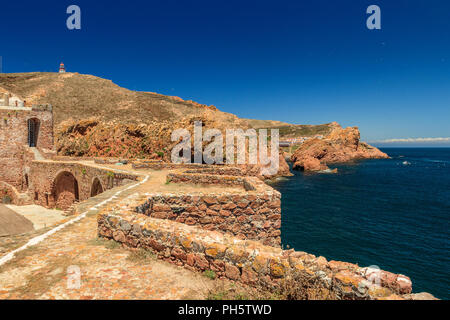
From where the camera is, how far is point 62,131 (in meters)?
37.2

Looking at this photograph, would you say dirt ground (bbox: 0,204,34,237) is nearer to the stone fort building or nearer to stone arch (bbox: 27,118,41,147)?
the stone fort building

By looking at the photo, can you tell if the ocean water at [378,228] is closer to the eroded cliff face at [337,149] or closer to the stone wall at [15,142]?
the stone wall at [15,142]

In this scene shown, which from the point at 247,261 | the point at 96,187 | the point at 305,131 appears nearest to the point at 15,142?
the point at 96,187

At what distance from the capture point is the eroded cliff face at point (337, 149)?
79.8 m

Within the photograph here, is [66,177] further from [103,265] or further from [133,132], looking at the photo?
[103,265]

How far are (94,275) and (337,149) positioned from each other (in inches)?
3799

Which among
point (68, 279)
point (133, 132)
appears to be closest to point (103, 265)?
point (68, 279)

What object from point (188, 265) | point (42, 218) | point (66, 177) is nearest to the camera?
point (188, 265)

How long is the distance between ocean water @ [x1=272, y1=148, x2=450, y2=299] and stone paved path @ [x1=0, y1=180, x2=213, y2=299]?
1486 centimetres

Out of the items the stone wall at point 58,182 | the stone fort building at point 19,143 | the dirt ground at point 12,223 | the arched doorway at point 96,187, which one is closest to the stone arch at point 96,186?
the arched doorway at point 96,187

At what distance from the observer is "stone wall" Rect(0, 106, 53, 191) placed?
25.7 metres

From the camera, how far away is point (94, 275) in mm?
4566

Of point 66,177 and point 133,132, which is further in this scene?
point 133,132

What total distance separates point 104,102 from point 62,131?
3600 centimetres
